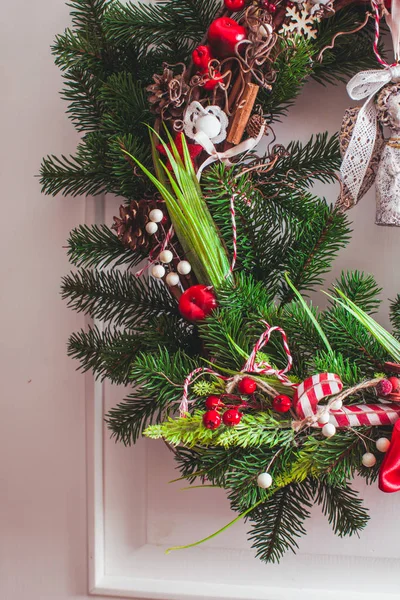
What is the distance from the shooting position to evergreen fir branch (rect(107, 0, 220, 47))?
70 centimetres

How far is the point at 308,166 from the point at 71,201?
347mm

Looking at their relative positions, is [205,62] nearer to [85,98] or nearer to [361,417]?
[85,98]

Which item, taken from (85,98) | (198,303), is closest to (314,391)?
(198,303)

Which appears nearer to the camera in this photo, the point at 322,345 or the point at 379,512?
the point at 322,345

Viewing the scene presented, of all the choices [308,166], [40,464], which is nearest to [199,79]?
[308,166]

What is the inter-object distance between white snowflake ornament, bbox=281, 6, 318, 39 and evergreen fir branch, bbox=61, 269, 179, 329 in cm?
34

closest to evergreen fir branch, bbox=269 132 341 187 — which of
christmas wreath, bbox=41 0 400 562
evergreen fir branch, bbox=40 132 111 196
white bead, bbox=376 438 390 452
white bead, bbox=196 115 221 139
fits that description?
christmas wreath, bbox=41 0 400 562

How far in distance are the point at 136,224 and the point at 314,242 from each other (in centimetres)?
21

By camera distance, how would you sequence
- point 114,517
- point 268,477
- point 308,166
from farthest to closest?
point 114,517
point 308,166
point 268,477

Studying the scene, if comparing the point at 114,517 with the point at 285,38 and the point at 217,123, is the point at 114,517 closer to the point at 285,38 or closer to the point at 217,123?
the point at 217,123

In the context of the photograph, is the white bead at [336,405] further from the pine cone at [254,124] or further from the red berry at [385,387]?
the pine cone at [254,124]

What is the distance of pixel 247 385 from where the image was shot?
1.82 feet

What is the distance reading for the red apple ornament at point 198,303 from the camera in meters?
0.60

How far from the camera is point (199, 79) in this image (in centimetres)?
64
